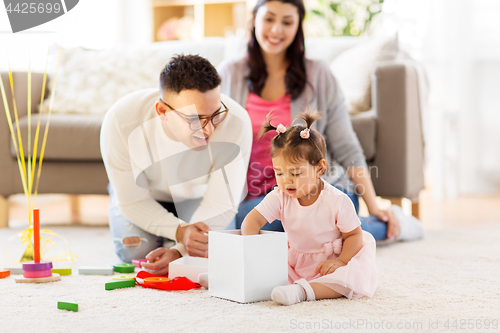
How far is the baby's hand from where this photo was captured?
106 centimetres

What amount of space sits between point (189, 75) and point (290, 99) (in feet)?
1.96

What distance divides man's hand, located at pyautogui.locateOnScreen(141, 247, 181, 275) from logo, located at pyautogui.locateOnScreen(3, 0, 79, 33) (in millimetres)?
738

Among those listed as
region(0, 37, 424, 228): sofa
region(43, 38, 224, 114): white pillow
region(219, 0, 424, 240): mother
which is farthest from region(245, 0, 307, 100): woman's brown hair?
region(43, 38, 224, 114): white pillow

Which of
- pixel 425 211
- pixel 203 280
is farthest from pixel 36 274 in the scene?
pixel 425 211

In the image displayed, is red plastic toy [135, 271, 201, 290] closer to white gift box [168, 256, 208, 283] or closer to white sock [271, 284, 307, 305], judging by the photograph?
white gift box [168, 256, 208, 283]

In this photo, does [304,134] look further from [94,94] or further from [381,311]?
[94,94]

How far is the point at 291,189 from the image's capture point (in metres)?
1.09

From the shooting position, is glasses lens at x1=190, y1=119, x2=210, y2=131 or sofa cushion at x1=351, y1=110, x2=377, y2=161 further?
sofa cushion at x1=351, y1=110, x2=377, y2=161

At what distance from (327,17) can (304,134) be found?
242 cm

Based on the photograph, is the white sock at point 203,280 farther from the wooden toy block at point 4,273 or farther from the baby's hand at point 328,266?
the wooden toy block at point 4,273

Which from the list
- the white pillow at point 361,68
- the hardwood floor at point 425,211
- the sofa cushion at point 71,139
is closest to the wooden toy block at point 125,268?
the sofa cushion at point 71,139

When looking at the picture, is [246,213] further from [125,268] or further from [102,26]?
[102,26]

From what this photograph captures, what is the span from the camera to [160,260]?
4.13 ft

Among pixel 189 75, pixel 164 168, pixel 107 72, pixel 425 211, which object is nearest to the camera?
pixel 189 75
